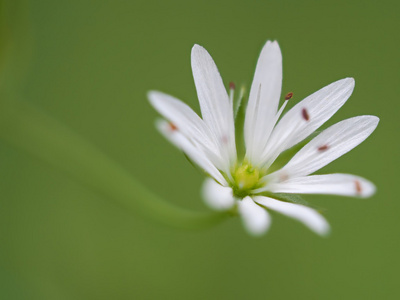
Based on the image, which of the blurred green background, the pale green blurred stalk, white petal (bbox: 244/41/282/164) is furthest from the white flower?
the blurred green background

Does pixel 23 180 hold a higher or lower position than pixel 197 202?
higher

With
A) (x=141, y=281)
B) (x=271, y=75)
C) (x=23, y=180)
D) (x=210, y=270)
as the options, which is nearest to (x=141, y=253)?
(x=141, y=281)

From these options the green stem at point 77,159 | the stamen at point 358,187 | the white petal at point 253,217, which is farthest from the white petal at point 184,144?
the green stem at point 77,159

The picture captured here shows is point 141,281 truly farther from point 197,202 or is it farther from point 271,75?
point 271,75

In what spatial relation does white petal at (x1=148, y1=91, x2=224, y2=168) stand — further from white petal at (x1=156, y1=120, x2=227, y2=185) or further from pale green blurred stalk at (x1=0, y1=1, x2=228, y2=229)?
pale green blurred stalk at (x1=0, y1=1, x2=228, y2=229)

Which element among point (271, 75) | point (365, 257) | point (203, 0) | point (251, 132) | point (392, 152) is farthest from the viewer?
point (203, 0)

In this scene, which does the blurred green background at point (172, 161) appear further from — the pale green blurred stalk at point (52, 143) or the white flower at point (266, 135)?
the white flower at point (266, 135)

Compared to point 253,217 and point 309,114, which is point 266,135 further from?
point 253,217
